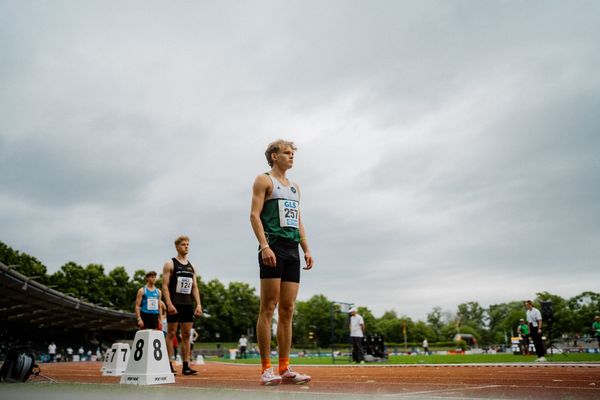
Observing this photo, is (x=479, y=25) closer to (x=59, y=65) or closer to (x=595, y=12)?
(x=595, y=12)

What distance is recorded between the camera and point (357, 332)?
54.6 ft

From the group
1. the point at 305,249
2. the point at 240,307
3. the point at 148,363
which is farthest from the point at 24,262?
the point at 305,249

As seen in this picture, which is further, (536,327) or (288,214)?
(536,327)

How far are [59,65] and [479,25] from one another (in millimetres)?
14138

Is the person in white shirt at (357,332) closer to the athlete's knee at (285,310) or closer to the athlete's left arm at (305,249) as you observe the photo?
the athlete's left arm at (305,249)

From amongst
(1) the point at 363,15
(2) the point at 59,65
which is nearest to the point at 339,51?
(1) the point at 363,15

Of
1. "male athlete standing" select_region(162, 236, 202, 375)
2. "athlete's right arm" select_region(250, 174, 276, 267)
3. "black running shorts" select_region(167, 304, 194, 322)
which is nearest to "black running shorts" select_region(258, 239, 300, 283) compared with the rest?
"athlete's right arm" select_region(250, 174, 276, 267)

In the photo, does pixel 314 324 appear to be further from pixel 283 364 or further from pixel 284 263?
pixel 284 263

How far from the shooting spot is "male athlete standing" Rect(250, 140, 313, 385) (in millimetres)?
4469

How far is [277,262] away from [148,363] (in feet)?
7.48

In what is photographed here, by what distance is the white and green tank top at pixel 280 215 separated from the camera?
15.3 feet

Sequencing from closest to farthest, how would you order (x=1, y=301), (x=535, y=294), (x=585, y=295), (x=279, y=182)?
(x=279, y=182)
(x=1, y=301)
(x=585, y=295)
(x=535, y=294)

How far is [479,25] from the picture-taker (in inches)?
572

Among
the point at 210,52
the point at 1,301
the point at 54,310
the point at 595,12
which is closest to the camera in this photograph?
the point at 595,12
